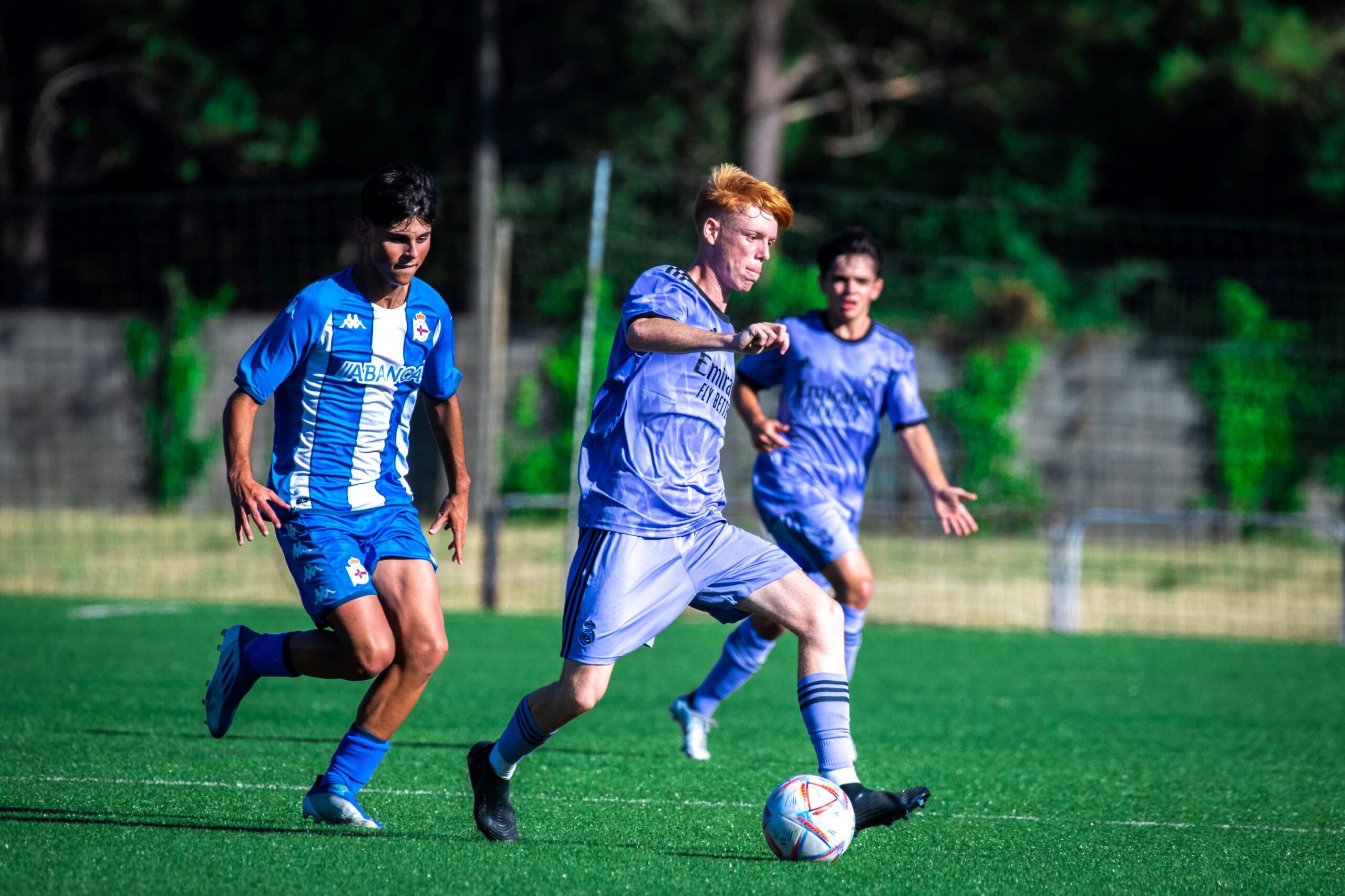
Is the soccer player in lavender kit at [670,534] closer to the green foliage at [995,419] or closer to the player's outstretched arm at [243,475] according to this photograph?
the player's outstretched arm at [243,475]

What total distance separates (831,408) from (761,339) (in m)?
2.87

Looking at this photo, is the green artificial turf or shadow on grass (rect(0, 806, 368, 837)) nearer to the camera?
the green artificial turf

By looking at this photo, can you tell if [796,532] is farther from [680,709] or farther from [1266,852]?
[1266,852]

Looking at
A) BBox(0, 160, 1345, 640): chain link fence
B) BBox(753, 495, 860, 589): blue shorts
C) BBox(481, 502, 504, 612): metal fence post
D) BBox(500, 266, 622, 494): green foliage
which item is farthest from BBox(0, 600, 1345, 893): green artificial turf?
BBox(500, 266, 622, 494): green foliage

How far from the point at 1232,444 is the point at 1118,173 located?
35.8ft

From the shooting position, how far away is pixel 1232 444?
22453 mm

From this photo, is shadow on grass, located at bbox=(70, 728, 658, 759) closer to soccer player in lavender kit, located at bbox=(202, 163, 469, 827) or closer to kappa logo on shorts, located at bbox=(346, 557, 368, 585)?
soccer player in lavender kit, located at bbox=(202, 163, 469, 827)

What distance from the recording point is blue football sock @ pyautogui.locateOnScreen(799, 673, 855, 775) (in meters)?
4.68

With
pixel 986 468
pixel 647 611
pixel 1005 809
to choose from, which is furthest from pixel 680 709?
pixel 986 468

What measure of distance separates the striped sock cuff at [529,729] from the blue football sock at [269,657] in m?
0.81

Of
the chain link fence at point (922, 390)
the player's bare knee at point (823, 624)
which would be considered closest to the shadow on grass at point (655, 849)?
the player's bare knee at point (823, 624)

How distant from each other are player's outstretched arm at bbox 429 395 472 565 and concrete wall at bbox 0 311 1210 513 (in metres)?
16.4

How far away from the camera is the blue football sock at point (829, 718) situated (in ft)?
15.4

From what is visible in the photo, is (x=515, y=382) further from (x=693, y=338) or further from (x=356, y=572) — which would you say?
(x=693, y=338)
